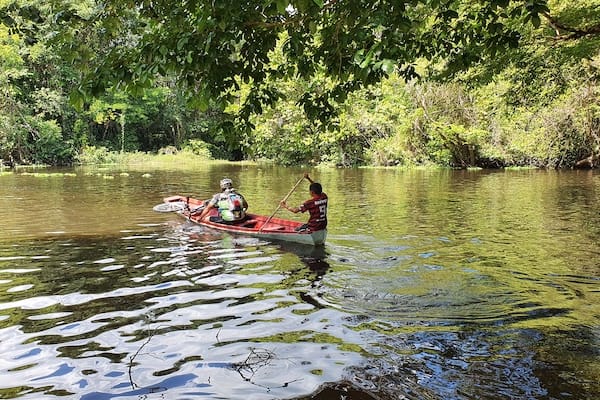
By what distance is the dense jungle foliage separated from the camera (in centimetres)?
390

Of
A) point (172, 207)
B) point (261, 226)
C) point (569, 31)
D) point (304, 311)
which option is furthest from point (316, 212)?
point (569, 31)

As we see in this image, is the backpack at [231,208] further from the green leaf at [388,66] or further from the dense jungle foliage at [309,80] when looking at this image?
the green leaf at [388,66]

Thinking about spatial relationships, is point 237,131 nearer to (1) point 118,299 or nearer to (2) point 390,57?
(2) point 390,57

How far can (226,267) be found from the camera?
841cm

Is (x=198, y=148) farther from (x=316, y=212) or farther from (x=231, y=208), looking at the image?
(x=316, y=212)

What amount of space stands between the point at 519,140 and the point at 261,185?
16.4 m

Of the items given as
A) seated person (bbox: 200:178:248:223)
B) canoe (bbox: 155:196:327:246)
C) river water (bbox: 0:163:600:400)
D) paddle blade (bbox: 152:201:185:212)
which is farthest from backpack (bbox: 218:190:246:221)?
paddle blade (bbox: 152:201:185:212)

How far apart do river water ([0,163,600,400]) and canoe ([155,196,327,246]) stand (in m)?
0.28

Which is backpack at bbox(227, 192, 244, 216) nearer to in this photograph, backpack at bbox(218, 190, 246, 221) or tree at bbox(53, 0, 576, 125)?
backpack at bbox(218, 190, 246, 221)

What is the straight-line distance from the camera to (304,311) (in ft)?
20.1

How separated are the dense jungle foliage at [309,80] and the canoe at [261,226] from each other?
2.13 metres

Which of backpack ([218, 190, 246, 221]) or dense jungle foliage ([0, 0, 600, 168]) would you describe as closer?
dense jungle foliage ([0, 0, 600, 168])

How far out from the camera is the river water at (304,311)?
4.23 meters

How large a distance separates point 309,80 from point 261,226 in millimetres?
6102
